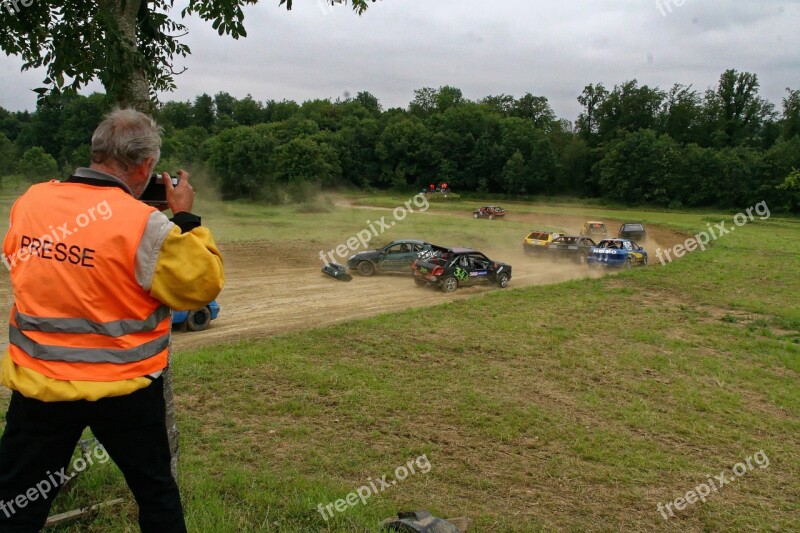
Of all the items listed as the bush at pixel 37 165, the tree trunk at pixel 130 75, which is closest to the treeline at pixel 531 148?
the bush at pixel 37 165

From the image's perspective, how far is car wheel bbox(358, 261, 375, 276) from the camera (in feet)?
73.4

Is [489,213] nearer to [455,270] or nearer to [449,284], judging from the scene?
[455,270]

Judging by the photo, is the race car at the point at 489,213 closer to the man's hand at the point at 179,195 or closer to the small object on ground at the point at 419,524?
Result: the small object on ground at the point at 419,524

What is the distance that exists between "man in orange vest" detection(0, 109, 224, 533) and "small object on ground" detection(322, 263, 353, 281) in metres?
18.6

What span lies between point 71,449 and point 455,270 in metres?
17.7

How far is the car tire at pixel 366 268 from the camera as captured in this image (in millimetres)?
22359

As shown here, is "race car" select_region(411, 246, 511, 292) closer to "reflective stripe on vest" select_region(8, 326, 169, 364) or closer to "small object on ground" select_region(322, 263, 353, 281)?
"small object on ground" select_region(322, 263, 353, 281)

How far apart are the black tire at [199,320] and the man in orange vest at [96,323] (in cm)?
1102

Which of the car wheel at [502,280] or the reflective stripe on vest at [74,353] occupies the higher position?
the reflective stripe on vest at [74,353]

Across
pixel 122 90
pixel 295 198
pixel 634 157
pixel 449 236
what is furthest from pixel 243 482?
pixel 634 157

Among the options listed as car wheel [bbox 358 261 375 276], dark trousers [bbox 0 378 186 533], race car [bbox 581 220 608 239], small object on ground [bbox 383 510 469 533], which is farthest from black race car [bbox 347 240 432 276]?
dark trousers [bbox 0 378 186 533]

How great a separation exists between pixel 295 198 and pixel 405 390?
4591cm

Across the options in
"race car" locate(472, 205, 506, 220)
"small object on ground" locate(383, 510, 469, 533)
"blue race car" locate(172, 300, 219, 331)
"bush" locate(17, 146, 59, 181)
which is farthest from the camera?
"race car" locate(472, 205, 506, 220)

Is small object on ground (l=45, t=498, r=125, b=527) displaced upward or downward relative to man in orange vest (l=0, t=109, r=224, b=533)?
downward
